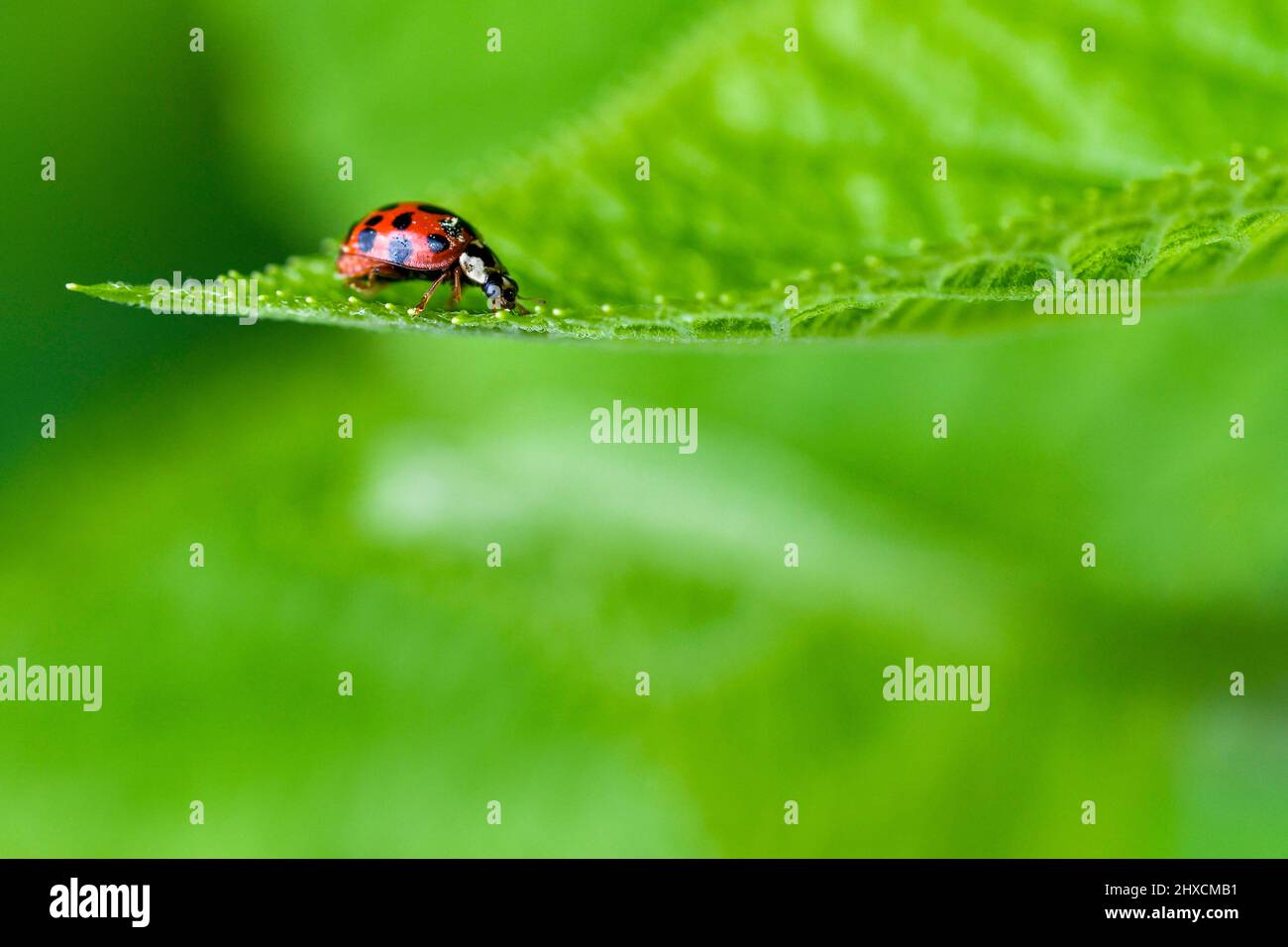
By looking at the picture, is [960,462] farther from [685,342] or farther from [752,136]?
[685,342]

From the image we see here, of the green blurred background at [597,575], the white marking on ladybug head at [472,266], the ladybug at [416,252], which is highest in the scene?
the ladybug at [416,252]

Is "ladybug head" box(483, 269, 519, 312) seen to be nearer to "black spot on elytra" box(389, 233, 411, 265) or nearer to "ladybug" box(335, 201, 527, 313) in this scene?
"ladybug" box(335, 201, 527, 313)

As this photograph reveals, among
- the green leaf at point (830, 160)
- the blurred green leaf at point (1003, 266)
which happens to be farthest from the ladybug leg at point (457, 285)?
the blurred green leaf at point (1003, 266)

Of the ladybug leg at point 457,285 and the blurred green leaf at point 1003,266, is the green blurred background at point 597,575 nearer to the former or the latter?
the ladybug leg at point 457,285

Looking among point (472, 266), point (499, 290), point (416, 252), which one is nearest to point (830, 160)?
point (499, 290)

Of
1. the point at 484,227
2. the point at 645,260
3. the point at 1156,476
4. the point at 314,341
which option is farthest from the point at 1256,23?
the point at 314,341

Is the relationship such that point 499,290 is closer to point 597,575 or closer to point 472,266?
point 472,266
